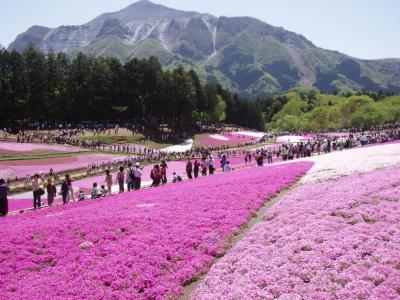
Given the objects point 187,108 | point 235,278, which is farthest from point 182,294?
point 187,108

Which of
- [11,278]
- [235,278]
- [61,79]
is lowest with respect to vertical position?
[11,278]

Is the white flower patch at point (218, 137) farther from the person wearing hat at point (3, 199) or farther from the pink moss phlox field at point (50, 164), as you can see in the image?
the person wearing hat at point (3, 199)

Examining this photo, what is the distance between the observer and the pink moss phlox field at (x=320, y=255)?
10.9 m

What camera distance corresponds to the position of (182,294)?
41.2ft

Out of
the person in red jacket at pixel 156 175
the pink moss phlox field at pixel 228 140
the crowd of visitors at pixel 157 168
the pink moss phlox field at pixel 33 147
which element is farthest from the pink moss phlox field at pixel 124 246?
the pink moss phlox field at pixel 228 140

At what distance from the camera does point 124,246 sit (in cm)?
1619

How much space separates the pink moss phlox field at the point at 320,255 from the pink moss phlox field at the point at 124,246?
135 centimetres

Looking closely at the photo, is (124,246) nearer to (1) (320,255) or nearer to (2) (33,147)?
(1) (320,255)

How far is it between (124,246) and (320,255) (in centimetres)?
709

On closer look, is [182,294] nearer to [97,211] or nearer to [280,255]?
[280,255]

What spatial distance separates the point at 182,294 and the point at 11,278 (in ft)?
20.6

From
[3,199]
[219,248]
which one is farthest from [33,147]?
[219,248]

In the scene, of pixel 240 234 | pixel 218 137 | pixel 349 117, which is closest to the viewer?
pixel 240 234

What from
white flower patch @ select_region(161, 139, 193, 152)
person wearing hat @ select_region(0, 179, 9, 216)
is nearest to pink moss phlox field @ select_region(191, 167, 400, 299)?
person wearing hat @ select_region(0, 179, 9, 216)
